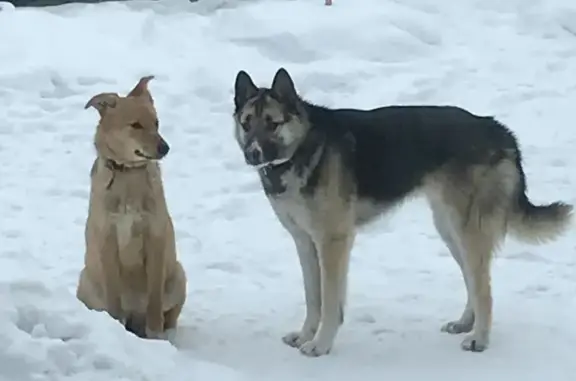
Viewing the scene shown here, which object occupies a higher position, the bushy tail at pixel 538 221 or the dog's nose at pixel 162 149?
the dog's nose at pixel 162 149

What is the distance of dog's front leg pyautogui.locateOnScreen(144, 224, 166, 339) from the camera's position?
4.95 metres

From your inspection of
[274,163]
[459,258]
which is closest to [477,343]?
[459,258]

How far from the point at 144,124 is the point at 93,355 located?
4.01 ft

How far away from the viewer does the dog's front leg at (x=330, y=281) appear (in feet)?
16.8

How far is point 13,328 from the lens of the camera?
13.6ft

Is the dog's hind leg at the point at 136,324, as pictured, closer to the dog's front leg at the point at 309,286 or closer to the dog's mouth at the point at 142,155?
the dog's front leg at the point at 309,286

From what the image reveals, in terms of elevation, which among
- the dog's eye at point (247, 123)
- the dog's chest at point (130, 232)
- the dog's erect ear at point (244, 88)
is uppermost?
the dog's erect ear at point (244, 88)

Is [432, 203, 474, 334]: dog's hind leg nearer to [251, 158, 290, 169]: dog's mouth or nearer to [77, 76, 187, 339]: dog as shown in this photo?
[251, 158, 290, 169]: dog's mouth

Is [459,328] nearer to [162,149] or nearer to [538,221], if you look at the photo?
[538,221]

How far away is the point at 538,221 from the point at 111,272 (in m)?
2.16

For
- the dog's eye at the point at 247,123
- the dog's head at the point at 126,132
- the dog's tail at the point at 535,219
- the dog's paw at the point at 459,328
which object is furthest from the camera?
the dog's paw at the point at 459,328

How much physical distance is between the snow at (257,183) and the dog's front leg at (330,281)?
0.30 feet

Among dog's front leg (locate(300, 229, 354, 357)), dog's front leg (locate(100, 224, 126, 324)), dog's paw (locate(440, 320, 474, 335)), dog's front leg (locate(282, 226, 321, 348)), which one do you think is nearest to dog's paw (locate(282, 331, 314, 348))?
dog's front leg (locate(282, 226, 321, 348))

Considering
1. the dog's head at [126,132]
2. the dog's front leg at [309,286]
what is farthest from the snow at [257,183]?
the dog's head at [126,132]
